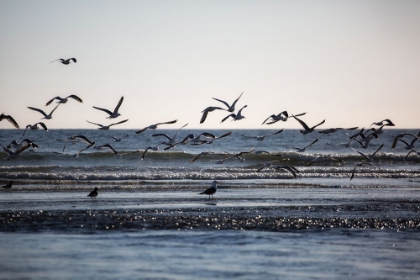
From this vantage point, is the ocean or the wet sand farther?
the wet sand

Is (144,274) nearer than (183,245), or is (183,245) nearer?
(144,274)

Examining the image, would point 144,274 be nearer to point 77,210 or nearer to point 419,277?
point 419,277

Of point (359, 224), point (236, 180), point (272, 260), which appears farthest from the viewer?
point (236, 180)

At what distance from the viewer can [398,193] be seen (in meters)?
27.1

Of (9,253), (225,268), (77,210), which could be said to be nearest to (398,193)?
(77,210)

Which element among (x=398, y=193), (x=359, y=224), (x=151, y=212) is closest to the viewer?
(x=359, y=224)

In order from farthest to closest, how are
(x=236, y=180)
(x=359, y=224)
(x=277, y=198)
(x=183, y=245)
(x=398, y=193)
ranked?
(x=236, y=180)
(x=398, y=193)
(x=277, y=198)
(x=359, y=224)
(x=183, y=245)

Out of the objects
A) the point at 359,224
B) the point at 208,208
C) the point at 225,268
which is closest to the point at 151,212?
the point at 208,208

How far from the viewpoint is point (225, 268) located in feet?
42.5

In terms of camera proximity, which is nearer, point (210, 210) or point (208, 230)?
point (208, 230)

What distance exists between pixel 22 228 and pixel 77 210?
3.50m

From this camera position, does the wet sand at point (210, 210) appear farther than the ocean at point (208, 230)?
Yes

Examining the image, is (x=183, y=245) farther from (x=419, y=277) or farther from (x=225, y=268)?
(x=419, y=277)

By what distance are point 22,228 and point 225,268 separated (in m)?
6.07
